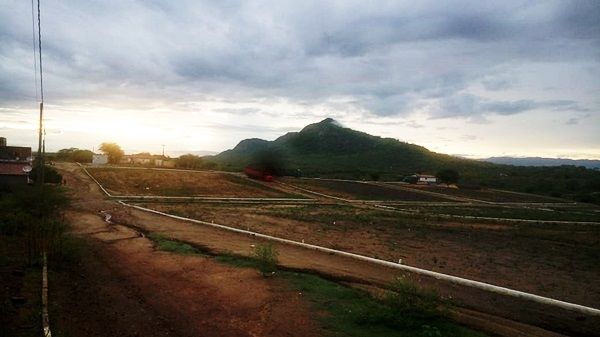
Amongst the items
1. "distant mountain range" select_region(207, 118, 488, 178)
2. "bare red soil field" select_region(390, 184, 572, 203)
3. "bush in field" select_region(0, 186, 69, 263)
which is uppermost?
"distant mountain range" select_region(207, 118, 488, 178)

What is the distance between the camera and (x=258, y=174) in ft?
180

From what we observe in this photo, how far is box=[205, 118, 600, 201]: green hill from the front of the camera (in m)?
98.4

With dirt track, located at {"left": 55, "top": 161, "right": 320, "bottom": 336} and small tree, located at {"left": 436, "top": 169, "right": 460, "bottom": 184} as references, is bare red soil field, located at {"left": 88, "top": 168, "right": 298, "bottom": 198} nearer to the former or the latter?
dirt track, located at {"left": 55, "top": 161, "right": 320, "bottom": 336}

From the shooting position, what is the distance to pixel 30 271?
456 inches

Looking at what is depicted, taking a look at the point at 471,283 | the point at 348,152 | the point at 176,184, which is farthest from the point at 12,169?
the point at 348,152

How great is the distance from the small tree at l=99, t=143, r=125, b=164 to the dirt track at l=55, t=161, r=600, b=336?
2013 inches

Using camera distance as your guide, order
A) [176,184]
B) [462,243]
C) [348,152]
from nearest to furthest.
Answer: [462,243], [176,184], [348,152]

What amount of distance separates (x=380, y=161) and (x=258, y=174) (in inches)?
3587

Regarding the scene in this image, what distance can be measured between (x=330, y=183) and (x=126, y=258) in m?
47.6

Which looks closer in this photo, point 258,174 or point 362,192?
point 362,192

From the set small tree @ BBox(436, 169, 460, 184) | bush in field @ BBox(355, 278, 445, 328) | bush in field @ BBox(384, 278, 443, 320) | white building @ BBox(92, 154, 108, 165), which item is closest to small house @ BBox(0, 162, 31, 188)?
bush in field @ BBox(355, 278, 445, 328)

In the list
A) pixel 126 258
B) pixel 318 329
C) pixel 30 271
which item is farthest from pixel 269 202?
pixel 318 329

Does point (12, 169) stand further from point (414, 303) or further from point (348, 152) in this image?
point (348, 152)

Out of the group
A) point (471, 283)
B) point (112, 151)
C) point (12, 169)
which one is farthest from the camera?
point (112, 151)
